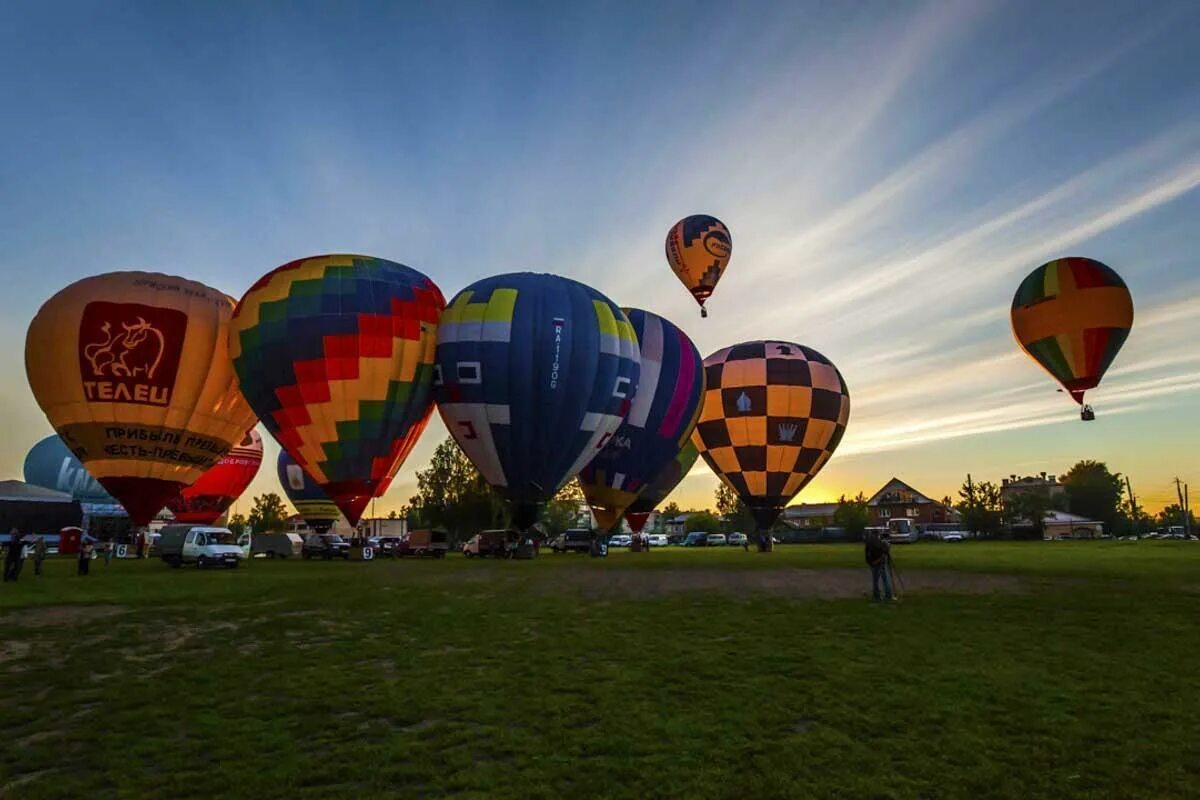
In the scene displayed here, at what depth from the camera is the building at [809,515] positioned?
123994 mm

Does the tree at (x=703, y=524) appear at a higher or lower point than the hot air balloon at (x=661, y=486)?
lower

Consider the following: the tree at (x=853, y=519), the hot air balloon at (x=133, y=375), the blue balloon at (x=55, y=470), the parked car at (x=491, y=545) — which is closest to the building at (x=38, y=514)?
the blue balloon at (x=55, y=470)

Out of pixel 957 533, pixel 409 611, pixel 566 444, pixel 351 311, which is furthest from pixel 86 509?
pixel 957 533

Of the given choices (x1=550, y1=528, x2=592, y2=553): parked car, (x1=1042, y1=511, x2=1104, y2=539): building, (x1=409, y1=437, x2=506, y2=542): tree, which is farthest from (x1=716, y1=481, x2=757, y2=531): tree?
(x1=550, y1=528, x2=592, y2=553): parked car

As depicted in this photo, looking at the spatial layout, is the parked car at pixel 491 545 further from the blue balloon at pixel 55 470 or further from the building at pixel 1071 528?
the building at pixel 1071 528

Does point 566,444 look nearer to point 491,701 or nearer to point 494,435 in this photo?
point 494,435

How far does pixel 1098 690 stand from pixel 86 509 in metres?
66.7

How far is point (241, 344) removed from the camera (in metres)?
26.9

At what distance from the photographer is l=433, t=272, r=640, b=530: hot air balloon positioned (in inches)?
1024

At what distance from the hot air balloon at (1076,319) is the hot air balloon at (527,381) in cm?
2087

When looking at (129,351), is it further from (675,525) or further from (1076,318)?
(675,525)

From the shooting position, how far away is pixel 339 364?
2523cm

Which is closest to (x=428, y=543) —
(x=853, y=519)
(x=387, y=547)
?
(x=387, y=547)

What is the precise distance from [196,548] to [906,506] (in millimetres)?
118509
